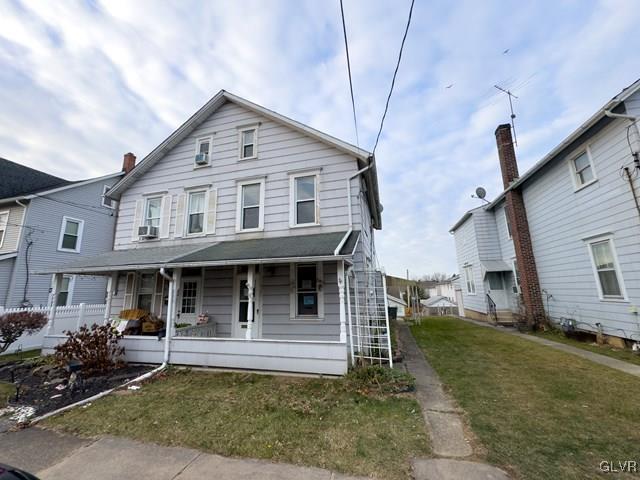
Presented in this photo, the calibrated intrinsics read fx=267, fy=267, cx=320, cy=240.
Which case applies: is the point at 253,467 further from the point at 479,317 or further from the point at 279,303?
the point at 479,317

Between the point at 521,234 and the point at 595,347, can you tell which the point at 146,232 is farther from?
the point at 521,234

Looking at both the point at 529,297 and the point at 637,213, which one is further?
the point at 529,297

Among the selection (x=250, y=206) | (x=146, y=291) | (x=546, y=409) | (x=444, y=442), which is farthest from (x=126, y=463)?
(x=146, y=291)

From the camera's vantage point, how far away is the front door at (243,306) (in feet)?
26.1

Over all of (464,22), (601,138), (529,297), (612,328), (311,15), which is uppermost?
(311,15)

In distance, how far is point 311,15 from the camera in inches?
215

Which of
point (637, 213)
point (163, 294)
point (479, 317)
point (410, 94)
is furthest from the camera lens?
point (479, 317)

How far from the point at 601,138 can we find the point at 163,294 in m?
14.7

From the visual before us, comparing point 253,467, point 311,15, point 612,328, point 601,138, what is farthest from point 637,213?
point 253,467

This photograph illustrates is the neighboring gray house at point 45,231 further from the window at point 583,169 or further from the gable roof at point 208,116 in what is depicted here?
the window at point 583,169

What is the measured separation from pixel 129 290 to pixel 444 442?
34.8 feet

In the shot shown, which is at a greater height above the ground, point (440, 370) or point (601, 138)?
point (601, 138)

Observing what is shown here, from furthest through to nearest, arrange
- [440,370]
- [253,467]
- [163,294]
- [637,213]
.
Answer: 1. [163,294]
2. [637,213]
3. [440,370]
4. [253,467]

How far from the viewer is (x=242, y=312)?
8.38 meters
